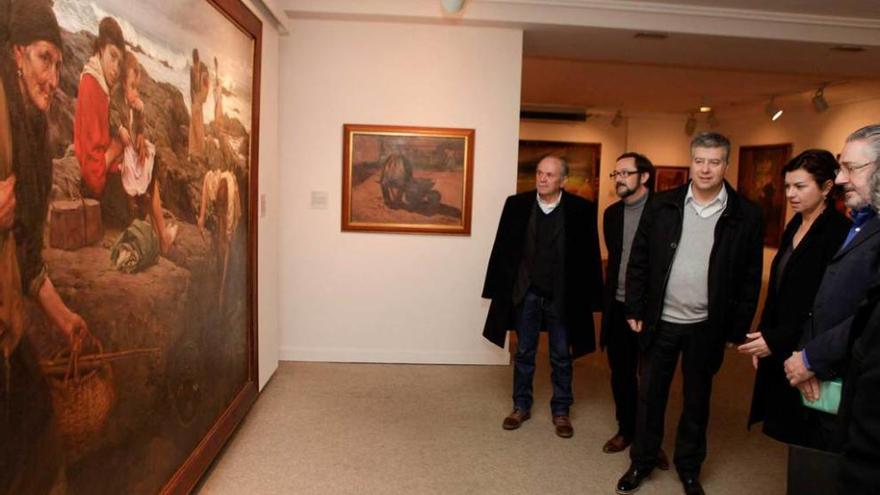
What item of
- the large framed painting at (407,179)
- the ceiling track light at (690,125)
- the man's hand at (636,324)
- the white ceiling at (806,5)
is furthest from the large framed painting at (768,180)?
the man's hand at (636,324)

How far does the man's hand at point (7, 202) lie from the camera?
1356 mm

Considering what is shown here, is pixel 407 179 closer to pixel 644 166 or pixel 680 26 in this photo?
pixel 644 166

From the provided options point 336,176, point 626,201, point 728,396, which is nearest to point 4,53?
point 626,201

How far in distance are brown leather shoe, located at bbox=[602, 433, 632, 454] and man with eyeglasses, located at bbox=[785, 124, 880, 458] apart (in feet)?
4.26

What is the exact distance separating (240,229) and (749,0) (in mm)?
3937

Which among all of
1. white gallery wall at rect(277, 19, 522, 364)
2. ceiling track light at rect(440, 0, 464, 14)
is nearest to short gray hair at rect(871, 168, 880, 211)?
ceiling track light at rect(440, 0, 464, 14)

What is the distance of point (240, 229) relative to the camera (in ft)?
11.0

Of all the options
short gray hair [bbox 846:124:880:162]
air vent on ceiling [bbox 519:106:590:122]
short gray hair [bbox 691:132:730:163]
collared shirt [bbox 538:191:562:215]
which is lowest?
collared shirt [bbox 538:191:562:215]

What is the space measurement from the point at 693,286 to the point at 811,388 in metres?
0.66

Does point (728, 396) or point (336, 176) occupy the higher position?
point (336, 176)

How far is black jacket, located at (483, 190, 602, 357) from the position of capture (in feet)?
11.3

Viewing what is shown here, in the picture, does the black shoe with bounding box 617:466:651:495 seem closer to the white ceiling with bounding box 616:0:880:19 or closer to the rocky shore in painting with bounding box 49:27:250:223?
the rocky shore in painting with bounding box 49:27:250:223

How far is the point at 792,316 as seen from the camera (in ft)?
7.73

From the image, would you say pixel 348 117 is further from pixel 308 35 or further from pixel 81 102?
pixel 81 102
